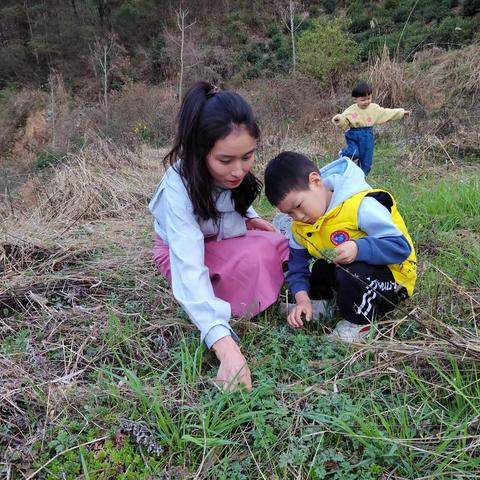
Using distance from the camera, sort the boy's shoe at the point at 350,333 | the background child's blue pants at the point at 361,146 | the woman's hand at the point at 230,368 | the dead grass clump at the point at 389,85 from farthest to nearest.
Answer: the dead grass clump at the point at 389,85 < the background child's blue pants at the point at 361,146 < the boy's shoe at the point at 350,333 < the woman's hand at the point at 230,368

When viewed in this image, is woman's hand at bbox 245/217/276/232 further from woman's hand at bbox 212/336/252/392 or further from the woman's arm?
woman's hand at bbox 212/336/252/392

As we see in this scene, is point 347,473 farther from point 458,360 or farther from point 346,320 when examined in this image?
point 346,320

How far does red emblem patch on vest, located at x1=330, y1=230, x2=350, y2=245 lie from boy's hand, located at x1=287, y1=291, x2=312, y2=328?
0.25m

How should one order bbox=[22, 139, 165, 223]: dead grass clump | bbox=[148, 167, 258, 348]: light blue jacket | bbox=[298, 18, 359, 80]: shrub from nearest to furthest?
bbox=[148, 167, 258, 348]: light blue jacket < bbox=[22, 139, 165, 223]: dead grass clump < bbox=[298, 18, 359, 80]: shrub

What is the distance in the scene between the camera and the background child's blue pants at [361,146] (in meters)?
4.21

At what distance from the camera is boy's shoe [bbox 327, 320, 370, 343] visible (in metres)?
1.58

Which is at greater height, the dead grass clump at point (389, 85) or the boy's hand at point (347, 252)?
the boy's hand at point (347, 252)

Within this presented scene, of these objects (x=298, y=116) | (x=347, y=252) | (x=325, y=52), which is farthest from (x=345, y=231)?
(x=325, y=52)

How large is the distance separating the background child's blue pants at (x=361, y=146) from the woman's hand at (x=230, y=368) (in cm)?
319

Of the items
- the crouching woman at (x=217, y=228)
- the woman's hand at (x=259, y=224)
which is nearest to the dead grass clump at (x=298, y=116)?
the woman's hand at (x=259, y=224)

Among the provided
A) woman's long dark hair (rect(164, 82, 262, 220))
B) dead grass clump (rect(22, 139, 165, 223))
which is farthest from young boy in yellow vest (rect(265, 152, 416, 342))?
dead grass clump (rect(22, 139, 165, 223))

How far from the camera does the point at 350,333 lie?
5.28ft

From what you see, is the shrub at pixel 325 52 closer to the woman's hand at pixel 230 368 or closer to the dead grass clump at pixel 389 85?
the dead grass clump at pixel 389 85

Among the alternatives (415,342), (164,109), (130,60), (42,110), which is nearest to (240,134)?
(415,342)
